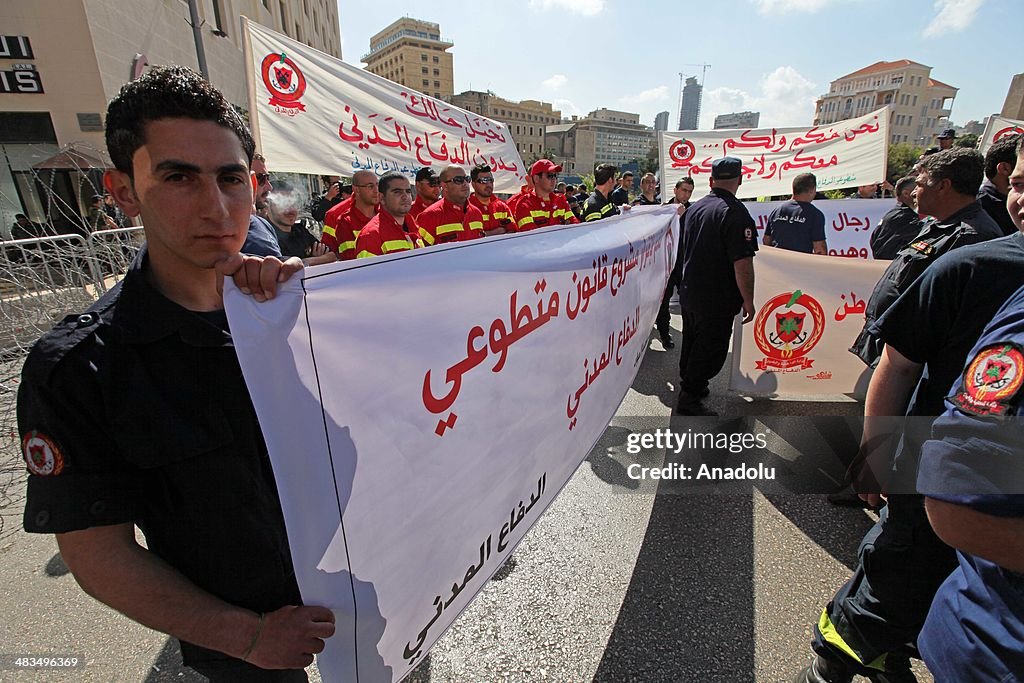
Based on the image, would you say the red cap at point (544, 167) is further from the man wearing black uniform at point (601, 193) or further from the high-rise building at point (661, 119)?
the high-rise building at point (661, 119)

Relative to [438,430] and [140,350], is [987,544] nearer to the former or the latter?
[438,430]

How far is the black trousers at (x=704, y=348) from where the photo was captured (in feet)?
12.6

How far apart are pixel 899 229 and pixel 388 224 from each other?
4305 millimetres

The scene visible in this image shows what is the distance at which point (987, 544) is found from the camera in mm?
908

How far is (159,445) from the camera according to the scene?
92 centimetres

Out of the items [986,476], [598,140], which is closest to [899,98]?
[598,140]

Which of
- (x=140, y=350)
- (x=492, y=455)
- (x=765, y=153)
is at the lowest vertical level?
(x=492, y=455)

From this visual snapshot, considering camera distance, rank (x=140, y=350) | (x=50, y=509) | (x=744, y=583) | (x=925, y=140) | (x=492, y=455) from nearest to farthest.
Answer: (x=50, y=509)
(x=140, y=350)
(x=492, y=455)
(x=744, y=583)
(x=925, y=140)

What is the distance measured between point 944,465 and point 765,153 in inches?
313

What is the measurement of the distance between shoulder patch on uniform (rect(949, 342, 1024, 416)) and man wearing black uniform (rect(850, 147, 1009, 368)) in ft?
4.04

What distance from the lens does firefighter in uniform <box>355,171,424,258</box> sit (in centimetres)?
388

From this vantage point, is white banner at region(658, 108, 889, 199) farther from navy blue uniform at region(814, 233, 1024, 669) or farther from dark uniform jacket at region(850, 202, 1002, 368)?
navy blue uniform at region(814, 233, 1024, 669)

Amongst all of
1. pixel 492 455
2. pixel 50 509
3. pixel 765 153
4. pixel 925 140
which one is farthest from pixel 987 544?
pixel 925 140

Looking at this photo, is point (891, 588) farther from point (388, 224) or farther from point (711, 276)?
point (388, 224)
